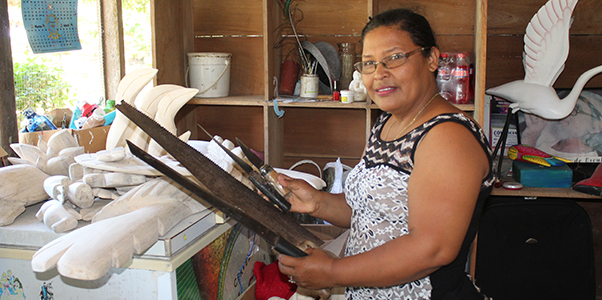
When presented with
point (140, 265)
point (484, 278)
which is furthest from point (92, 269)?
point (484, 278)

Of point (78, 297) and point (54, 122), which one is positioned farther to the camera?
point (54, 122)

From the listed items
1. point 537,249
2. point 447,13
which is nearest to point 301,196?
point 537,249

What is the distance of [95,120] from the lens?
1.86 meters

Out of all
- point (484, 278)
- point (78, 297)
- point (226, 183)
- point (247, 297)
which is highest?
point (226, 183)

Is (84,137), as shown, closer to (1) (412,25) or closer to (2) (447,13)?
(1) (412,25)

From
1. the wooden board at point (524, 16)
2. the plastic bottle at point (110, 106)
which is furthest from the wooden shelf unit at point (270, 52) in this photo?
the plastic bottle at point (110, 106)

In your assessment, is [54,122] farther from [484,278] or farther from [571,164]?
[571,164]

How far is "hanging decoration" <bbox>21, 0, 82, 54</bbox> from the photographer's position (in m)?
1.86

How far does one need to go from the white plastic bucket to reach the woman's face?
4.96 feet

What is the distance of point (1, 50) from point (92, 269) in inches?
46.0

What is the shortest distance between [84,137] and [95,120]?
0.34 ft

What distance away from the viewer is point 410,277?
0.97 m

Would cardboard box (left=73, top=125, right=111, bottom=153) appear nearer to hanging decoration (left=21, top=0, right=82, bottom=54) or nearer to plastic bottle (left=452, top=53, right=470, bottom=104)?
hanging decoration (left=21, top=0, right=82, bottom=54)

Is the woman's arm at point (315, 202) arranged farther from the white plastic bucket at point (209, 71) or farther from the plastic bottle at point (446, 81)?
the white plastic bucket at point (209, 71)
